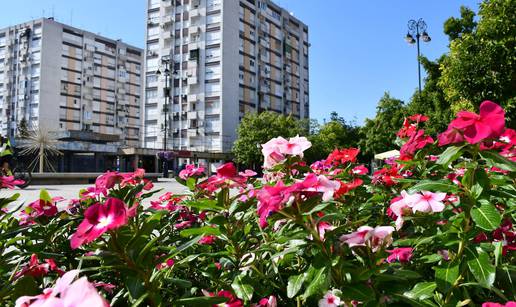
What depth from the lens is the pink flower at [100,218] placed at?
1.04 metres

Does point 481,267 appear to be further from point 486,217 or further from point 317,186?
point 317,186

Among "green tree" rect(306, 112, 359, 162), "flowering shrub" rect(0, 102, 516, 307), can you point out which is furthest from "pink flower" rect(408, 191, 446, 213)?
"green tree" rect(306, 112, 359, 162)

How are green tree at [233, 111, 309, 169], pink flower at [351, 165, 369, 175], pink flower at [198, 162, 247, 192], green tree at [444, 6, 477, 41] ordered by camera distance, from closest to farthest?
1. pink flower at [198, 162, 247, 192]
2. pink flower at [351, 165, 369, 175]
3. green tree at [444, 6, 477, 41]
4. green tree at [233, 111, 309, 169]

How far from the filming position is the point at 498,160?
1173mm

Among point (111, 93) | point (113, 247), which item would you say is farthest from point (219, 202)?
point (111, 93)

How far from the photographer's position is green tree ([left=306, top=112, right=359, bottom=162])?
46.2 metres

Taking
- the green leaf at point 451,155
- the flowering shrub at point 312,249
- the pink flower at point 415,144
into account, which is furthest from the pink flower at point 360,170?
the green leaf at point 451,155

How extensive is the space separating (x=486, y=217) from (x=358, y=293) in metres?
0.41

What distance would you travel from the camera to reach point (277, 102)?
62.7 meters

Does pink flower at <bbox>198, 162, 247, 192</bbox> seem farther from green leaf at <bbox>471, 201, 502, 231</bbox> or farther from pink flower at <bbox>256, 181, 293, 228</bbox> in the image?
green leaf at <bbox>471, 201, 502, 231</bbox>

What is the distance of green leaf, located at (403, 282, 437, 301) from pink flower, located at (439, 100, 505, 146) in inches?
17.1

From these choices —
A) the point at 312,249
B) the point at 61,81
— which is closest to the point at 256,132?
the point at 61,81

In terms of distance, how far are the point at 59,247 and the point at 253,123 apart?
4525 centimetres

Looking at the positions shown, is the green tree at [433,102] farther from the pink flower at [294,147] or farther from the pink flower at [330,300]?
the pink flower at [330,300]
